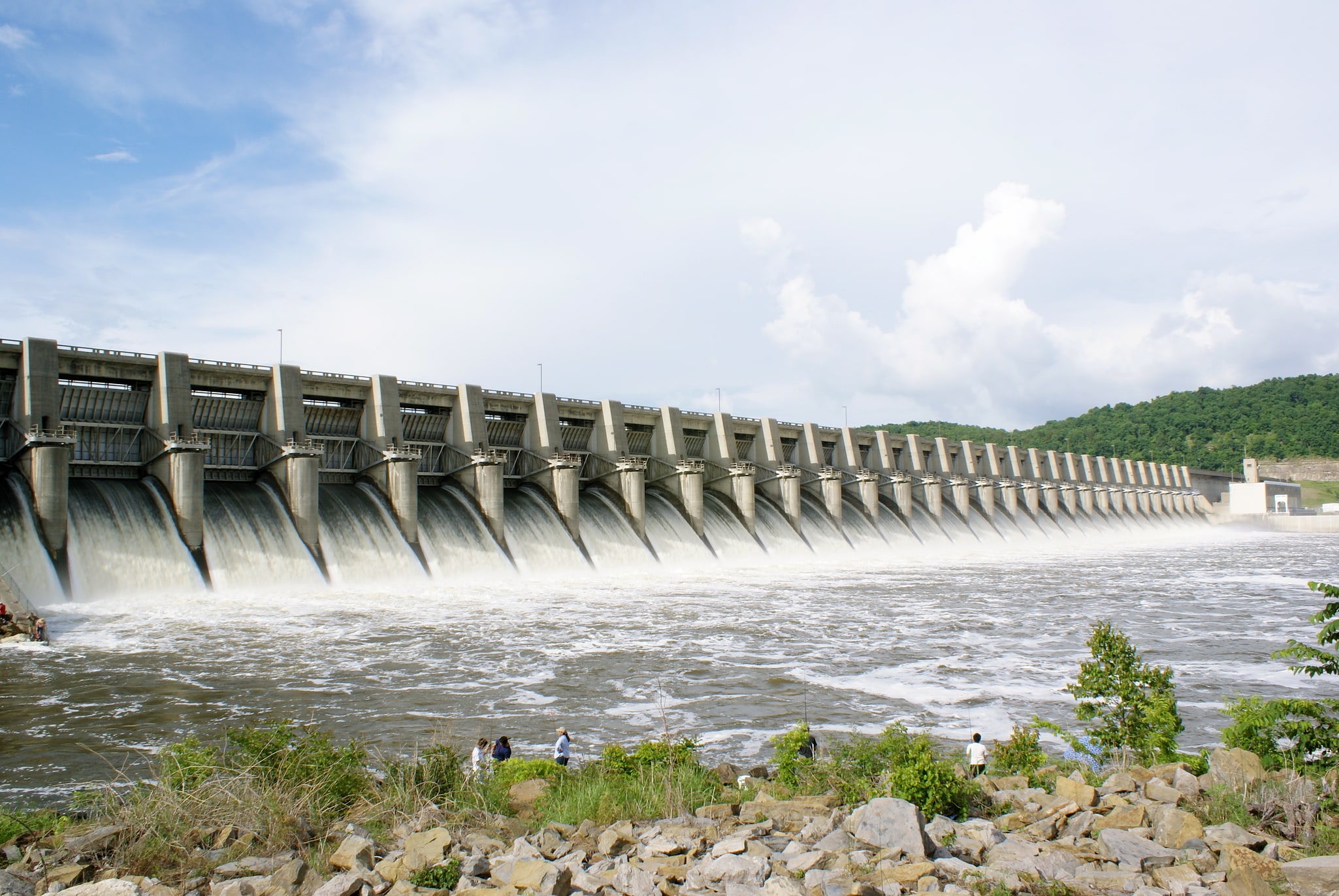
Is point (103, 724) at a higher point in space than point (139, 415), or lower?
lower

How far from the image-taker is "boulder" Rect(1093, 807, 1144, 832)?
6734 mm

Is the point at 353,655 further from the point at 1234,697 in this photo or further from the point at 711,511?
the point at 711,511

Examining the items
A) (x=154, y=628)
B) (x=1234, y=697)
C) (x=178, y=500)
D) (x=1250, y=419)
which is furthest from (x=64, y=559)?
(x=1250, y=419)

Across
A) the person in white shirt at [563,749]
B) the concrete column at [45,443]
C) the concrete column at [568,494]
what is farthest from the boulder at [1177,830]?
the concrete column at [568,494]

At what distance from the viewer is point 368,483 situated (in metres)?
30.1

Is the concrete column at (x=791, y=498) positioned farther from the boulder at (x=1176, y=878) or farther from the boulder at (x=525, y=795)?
the boulder at (x=1176, y=878)

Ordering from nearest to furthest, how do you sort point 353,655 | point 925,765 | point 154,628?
1. point 925,765
2. point 353,655
3. point 154,628

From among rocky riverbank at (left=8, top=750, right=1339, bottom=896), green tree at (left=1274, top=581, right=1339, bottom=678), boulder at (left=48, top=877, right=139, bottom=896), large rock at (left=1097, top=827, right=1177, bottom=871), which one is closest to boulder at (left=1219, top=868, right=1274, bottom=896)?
rocky riverbank at (left=8, top=750, right=1339, bottom=896)

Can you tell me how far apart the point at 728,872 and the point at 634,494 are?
1157 inches

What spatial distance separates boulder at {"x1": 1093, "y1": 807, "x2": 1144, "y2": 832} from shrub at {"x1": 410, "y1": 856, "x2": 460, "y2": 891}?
4.67 metres

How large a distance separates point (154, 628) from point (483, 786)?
45.0 feet

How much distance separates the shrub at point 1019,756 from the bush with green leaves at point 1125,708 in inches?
9.1

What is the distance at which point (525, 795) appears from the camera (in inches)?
336

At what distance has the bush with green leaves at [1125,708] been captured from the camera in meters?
9.18
